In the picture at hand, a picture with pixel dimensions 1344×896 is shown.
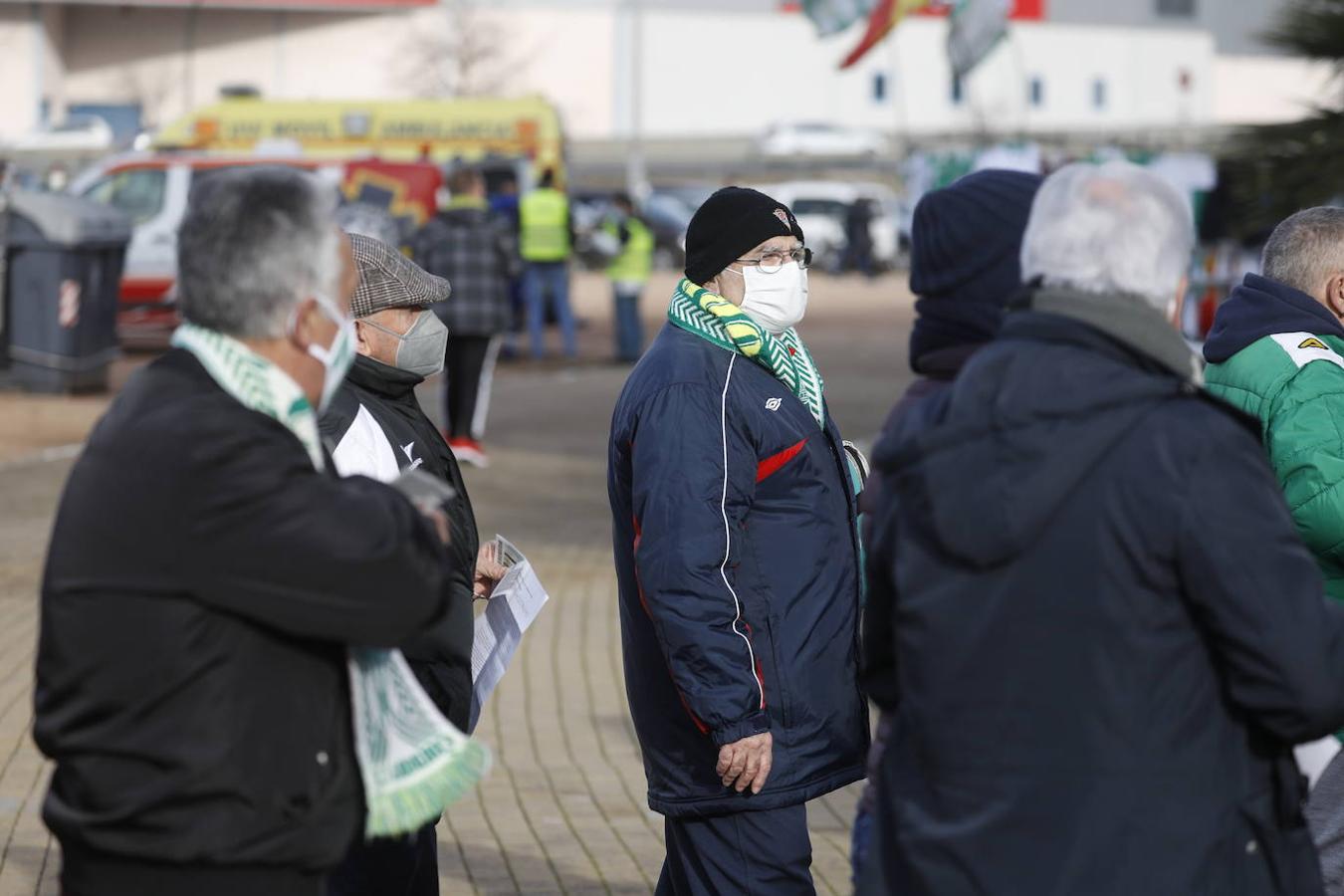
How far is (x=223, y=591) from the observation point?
2699 millimetres

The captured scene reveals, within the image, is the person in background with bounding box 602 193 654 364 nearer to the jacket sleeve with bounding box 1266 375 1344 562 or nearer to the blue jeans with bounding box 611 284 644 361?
the blue jeans with bounding box 611 284 644 361

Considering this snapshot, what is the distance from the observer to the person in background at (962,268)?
3213 mm

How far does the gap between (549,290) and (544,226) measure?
49.9 inches


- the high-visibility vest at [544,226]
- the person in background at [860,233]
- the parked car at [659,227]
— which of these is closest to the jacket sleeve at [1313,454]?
the high-visibility vest at [544,226]

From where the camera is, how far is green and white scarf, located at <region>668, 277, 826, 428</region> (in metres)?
4.16

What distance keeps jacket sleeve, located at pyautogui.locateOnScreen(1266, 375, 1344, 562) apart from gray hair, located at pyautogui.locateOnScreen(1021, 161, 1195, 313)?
4.60 feet

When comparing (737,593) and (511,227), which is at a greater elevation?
(511,227)

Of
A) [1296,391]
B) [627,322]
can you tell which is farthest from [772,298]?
[627,322]

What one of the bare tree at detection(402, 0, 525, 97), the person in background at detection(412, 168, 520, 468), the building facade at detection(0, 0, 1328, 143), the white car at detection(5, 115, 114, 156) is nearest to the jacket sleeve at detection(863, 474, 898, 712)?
the person in background at detection(412, 168, 520, 468)

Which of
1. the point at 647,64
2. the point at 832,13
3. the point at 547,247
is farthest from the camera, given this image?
the point at 647,64

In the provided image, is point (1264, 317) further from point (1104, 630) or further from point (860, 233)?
point (860, 233)

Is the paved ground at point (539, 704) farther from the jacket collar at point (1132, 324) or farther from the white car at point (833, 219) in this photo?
the white car at point (833, 219)

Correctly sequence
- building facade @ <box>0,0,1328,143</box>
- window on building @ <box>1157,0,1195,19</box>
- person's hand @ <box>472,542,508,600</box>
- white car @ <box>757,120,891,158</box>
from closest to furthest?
person's hand @ <box>472,542,508,600</box>, white car @ <box>757,120,891,158</box>, building facade @ <box>0,0,1328,143</box>, window on building @ <box>1157,0,1195,19</box>

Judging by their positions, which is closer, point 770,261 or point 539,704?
point 770,261
